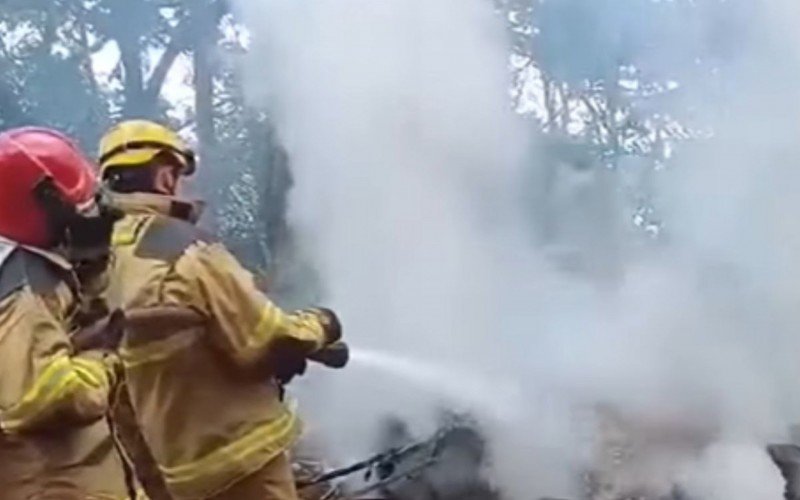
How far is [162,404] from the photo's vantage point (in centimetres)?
407

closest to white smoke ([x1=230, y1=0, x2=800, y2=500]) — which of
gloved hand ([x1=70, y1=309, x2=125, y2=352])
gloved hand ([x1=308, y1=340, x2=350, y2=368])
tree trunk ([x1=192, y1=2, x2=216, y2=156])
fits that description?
gloved hand ([x1=308, y1=340, x2=350, y2=368])

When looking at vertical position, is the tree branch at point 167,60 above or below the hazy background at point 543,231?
above

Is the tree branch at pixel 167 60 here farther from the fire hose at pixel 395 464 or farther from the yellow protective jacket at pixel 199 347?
the yellow protective jacket at pixel 199 347

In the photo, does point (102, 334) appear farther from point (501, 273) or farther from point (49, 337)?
point (501, 273)

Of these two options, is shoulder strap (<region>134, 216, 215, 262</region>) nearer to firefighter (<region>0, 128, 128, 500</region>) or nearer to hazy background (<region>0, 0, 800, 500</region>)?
firefighter (<region>0, 128, 128, 500</region>)

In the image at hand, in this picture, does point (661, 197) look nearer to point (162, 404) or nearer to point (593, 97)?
point (593, 97)

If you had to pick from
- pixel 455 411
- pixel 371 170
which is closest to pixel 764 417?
pixel 455 411

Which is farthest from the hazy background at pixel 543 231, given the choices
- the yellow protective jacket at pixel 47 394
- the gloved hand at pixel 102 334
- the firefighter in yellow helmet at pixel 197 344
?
the yellow protective jacket at pixel 47 394

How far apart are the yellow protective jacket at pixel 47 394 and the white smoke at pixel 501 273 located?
9.96ft

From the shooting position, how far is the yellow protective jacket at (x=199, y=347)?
12.9 feet

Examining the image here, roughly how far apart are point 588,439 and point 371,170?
A: 1.97 metres

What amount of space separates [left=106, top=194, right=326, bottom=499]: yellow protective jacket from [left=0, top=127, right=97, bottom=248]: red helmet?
0.33 m

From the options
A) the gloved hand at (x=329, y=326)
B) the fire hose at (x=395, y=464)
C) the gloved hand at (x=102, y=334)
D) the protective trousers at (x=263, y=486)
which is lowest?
the fire hose at (x=395, y=464)

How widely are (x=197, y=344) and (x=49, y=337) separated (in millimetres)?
604
